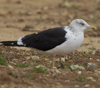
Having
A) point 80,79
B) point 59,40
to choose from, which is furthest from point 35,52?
point 80,79

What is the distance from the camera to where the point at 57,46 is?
5355mm

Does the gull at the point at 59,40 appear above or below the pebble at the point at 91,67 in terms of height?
above

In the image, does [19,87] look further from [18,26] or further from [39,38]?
[18,26]

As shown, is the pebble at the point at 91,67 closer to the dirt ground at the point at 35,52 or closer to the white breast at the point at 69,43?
the dirt ground at the point at 35,52

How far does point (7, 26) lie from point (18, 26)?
1.35 feet

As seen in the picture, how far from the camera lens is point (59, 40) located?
5367mm

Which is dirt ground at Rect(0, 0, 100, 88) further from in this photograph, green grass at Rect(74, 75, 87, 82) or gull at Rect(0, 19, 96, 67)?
gull at Rect(0, 19, 96, 67)

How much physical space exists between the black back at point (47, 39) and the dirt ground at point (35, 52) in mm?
378

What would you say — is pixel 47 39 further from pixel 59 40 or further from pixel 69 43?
pixel 69 43

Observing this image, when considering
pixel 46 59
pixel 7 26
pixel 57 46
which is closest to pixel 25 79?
pixel 57 46

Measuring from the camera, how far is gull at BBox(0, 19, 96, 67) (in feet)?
17.3

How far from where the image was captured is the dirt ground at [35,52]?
4684mm

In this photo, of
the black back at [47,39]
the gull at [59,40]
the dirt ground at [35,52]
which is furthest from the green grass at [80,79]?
the black back at [47,39]

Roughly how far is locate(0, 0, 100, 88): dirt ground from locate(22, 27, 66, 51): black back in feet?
1.24
